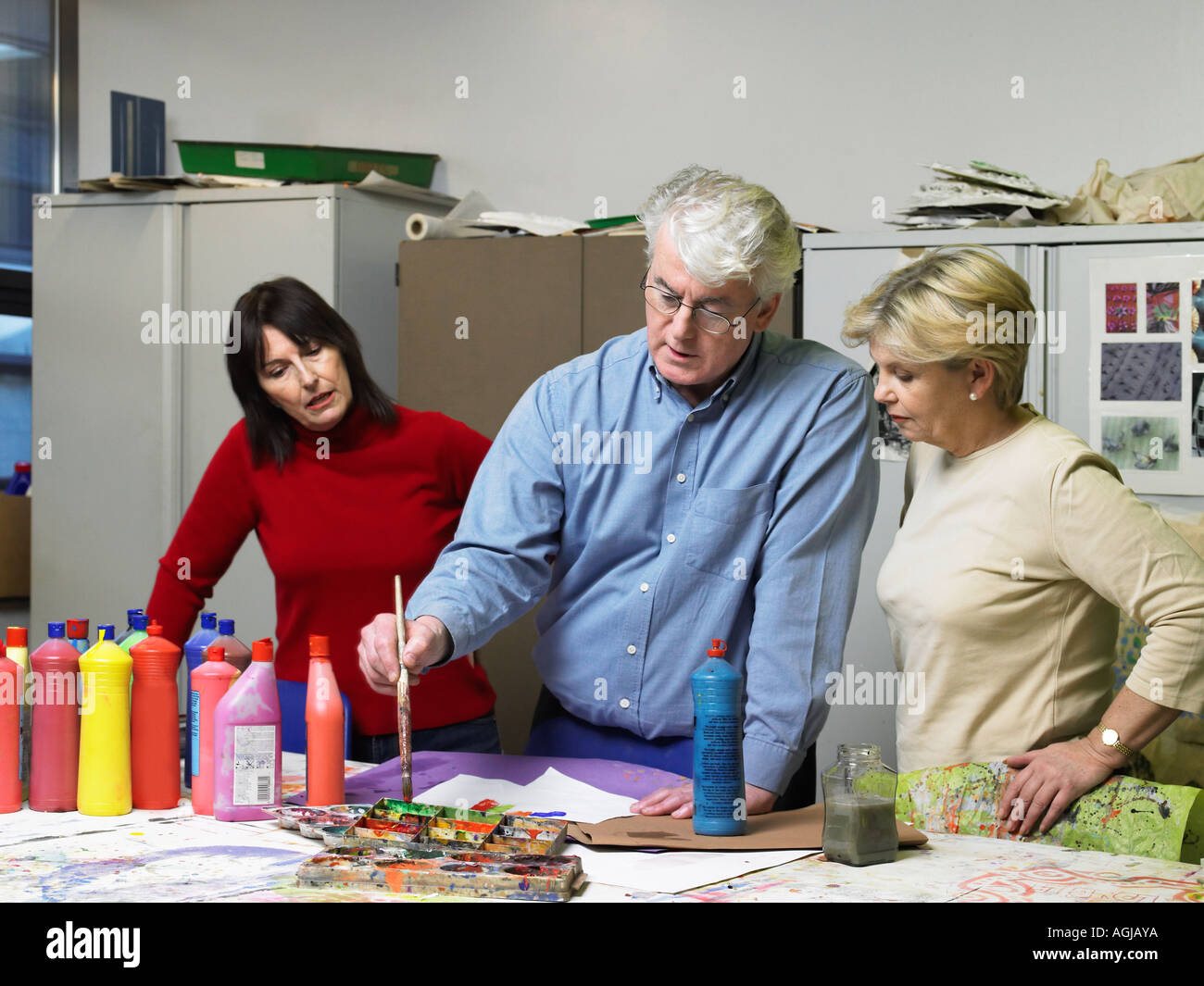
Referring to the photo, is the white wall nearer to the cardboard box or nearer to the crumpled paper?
the crumpled paper

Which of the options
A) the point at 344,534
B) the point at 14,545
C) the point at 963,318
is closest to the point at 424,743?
the point at 344,534

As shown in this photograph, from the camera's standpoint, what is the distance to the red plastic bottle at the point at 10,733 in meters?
1.77

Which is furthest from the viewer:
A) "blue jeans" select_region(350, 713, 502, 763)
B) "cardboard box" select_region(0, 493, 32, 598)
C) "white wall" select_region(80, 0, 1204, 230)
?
"cardboard box" select_region(0, 493, 32, 598)

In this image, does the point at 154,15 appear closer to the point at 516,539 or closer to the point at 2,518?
the point at 2,518

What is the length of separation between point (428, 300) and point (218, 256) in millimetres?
623

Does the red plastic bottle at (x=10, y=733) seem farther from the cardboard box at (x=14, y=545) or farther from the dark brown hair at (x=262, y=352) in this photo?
the cardboard box at (x=14, y=545)

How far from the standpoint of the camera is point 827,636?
1.78 meters

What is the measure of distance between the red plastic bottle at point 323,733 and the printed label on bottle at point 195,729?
0.15 m

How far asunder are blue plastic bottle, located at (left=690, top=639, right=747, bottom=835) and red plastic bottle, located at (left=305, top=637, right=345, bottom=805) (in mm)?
491

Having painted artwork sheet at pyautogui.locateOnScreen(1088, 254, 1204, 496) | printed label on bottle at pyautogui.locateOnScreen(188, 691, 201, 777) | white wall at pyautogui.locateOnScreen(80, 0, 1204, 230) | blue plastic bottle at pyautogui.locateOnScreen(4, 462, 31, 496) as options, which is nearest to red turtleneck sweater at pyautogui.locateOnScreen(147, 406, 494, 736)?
printed label on bottle at pyautogui.locateOnScreen(188, 691, 201, 777)

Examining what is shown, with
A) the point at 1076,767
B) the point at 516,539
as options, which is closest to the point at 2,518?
the point at 516,539

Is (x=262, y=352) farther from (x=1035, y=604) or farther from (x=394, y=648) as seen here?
(x=1035, y=604)

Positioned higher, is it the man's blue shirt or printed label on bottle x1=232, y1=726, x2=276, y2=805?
the man's blue shirt

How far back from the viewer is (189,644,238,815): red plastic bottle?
1.72 meters
